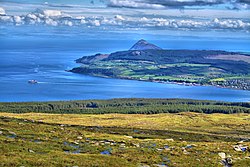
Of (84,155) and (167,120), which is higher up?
(84,155)

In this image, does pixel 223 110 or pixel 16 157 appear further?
pixel 223 110

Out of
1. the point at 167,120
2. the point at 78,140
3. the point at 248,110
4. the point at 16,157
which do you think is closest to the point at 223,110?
the point at 248,110

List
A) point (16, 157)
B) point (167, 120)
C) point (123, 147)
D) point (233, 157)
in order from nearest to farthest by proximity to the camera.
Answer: point (16, 157), point (233, 157), point (123, 147), point (167, 120)

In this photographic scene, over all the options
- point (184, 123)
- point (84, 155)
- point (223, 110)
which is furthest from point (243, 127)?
point (84, 155)

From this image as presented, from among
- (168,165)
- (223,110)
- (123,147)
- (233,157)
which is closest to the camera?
(168,165)

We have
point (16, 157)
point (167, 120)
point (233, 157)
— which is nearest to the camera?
point (16, 157)

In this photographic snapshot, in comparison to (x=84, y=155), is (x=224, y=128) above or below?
below

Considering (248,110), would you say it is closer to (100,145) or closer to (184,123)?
(184,123)

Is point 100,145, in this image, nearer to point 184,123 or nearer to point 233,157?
point 233,157

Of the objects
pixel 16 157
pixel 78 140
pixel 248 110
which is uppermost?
pixel 16 157
